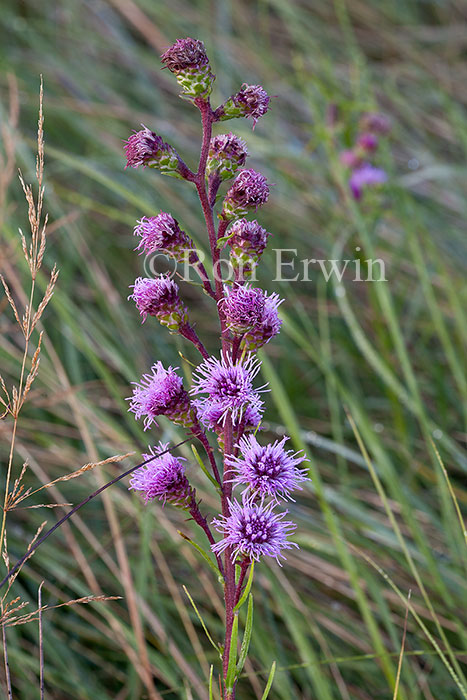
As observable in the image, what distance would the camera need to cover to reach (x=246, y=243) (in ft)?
2.62

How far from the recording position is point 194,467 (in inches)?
60.1

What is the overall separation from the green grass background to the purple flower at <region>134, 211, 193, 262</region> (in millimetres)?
437

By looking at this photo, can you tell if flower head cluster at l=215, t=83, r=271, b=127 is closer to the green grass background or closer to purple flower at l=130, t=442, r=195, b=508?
purple flower at l=130, t=442, r=195, b=508

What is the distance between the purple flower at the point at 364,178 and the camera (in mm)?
1959

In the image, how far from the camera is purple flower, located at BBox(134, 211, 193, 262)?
0.80 metres

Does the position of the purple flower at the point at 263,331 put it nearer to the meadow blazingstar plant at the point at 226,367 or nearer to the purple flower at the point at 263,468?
the meadow blazingstar plant at the point at 226,367

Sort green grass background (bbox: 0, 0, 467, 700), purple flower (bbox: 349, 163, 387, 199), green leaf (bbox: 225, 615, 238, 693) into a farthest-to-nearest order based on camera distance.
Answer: purple flower (bbox: 349, 163, 387, 199), green grass background (bbox: 0, 0, 467, 700), green leaf (bbox: 225, 615, 238, 693)

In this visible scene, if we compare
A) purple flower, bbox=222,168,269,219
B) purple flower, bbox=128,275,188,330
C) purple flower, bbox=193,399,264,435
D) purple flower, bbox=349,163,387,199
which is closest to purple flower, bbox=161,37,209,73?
purple flower, bbox=222,168,269,219

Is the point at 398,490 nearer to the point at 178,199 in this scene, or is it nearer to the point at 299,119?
the point at 178,199

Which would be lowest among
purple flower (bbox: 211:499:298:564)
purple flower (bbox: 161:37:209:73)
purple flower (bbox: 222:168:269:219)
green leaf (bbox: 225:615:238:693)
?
green leaf (bbox: 225:615:238:693)

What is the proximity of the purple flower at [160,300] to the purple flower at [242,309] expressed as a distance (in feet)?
0.24

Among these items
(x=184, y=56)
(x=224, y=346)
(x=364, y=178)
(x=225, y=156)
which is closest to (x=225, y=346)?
(x=224, y=346)

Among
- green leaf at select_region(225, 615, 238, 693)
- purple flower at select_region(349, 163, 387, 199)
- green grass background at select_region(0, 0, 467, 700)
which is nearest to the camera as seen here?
green leaf at select_region(225, 615, 238, 693)

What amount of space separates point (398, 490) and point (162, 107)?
1.89m
